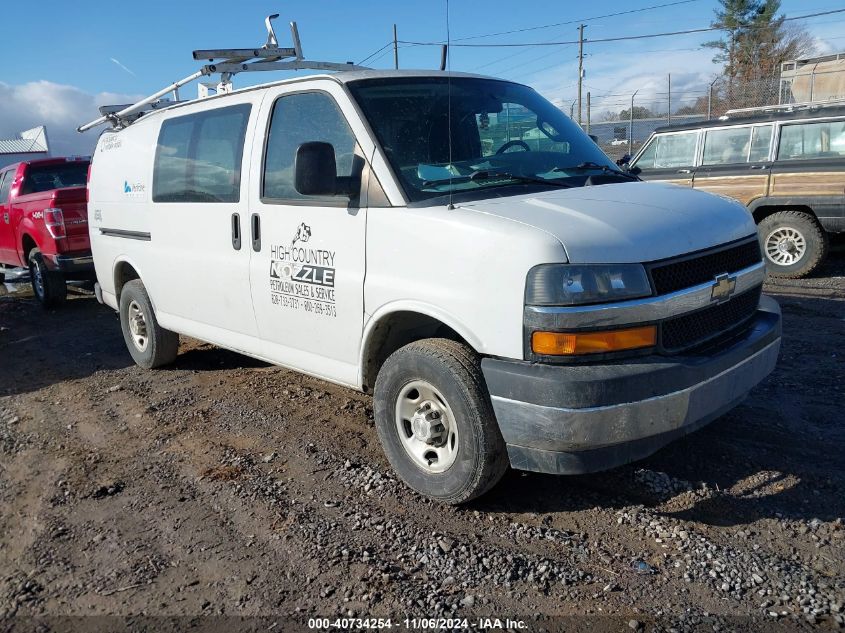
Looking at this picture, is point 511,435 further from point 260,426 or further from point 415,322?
point 260,426

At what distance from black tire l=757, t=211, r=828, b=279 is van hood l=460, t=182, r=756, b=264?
5799 mm

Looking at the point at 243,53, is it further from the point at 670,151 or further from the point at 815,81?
the point at 815,81

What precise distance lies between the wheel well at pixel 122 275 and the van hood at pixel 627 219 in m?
3.98

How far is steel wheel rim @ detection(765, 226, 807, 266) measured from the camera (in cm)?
880

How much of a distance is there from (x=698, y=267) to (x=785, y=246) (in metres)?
6.71

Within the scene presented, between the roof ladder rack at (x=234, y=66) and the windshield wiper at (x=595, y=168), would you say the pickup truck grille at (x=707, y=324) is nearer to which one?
the windshield wiper at (x=595, y=168)

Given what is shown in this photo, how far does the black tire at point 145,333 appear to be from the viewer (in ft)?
19.1

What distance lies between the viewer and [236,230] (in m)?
4.48

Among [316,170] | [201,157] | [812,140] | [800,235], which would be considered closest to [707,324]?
[316,170]

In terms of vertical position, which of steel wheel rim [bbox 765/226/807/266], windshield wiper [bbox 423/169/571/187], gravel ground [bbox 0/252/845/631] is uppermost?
windshield wiper [bbox 423/169/571/187]

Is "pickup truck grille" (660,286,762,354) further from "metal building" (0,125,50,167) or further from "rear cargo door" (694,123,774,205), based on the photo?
"metal building" (0,125,50,167)

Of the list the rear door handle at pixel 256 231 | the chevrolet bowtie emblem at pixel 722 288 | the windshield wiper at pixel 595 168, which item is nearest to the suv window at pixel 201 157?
the rear door handle at pixel 256 231

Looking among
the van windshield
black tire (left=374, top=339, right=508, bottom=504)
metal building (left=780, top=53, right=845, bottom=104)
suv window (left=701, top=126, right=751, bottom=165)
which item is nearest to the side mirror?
the van windshield

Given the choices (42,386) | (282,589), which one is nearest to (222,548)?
(282,589)
